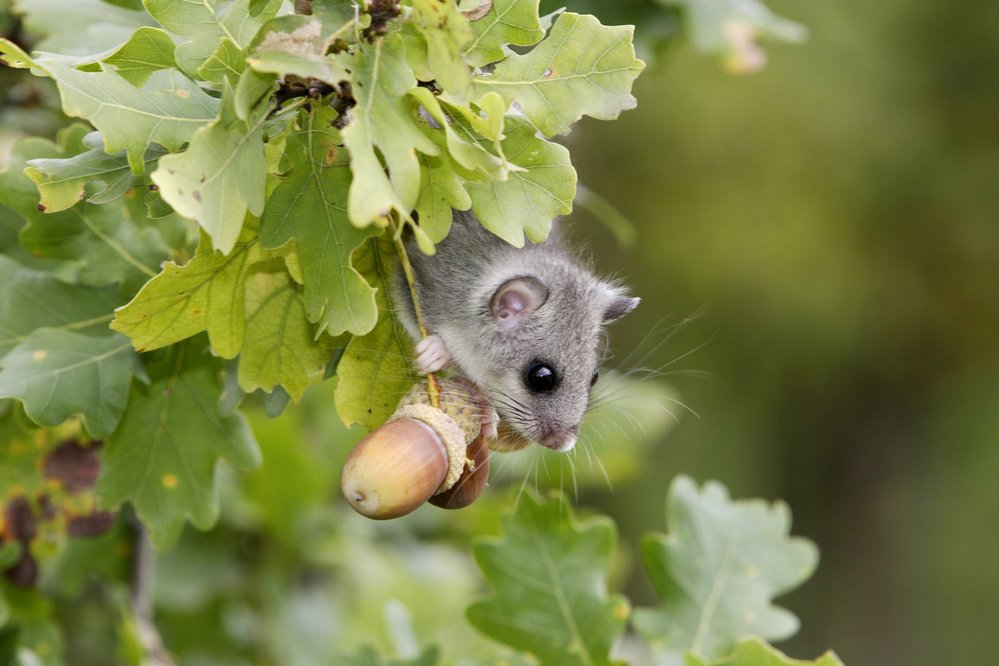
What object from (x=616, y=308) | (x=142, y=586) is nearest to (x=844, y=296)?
(x=616, y=308)

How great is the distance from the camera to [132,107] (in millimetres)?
1483

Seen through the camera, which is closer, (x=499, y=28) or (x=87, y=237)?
(x=499, y=28)

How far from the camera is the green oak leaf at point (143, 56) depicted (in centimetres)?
153

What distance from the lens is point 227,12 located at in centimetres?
153

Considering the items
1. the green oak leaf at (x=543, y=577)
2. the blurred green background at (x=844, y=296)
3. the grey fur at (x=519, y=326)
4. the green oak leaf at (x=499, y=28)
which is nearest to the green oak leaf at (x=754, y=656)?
the green oak leaf at (x=543, y=577)

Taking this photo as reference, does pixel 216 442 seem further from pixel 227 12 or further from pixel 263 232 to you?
pixel 227 12

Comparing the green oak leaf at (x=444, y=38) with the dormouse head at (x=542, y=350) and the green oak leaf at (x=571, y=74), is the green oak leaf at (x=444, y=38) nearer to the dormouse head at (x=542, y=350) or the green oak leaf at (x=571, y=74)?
the green oak leaf at (x=571, y=74)

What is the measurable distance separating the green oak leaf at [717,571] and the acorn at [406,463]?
0.83 m

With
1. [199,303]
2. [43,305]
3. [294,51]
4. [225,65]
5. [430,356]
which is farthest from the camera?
[43,305]

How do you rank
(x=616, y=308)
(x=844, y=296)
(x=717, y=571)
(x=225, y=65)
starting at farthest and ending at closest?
1. (x=844, y=296)
2. (x=717, y=571)
3. (x=616, y=308)
4. (x=225, y=65)

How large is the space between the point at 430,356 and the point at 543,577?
0.64m

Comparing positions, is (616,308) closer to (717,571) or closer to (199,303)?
(717,571)

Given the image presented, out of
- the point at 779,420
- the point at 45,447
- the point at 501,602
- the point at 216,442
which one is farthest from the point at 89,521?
the point at 779,420

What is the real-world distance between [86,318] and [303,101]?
0.78 m
